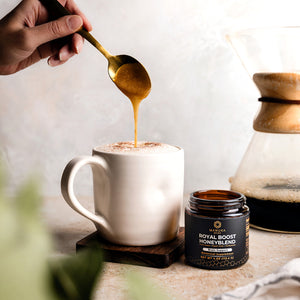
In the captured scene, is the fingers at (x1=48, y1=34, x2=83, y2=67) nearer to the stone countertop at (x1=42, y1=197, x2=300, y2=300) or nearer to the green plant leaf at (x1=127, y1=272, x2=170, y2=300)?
the stone countertop at (x1=42, y1=197, x2=300, y2=300)

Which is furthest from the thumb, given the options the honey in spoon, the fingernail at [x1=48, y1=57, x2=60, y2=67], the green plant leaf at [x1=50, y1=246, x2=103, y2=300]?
the green plant leaf at [x1=50, y1=246, x2=103, y2=300]

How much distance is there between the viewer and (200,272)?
0.56m

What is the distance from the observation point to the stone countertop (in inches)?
20.2

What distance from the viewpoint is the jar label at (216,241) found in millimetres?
551

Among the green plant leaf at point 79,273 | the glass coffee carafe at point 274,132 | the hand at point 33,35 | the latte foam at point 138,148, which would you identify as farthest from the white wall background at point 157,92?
the green plant leaf at point 79,273

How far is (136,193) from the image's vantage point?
58 cm

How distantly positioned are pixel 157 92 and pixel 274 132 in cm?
47

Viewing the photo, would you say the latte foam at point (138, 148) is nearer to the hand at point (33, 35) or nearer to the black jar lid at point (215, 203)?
the black jar lid at point (215, 203)

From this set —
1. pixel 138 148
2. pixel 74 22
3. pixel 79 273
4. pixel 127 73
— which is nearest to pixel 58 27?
pixel 74 22

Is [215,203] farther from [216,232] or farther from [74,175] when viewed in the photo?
[74,175]

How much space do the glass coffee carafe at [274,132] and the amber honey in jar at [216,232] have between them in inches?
6.2

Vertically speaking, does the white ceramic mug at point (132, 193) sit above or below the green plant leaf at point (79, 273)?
below

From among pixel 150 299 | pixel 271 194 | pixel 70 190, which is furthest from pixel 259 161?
pixel 150 299

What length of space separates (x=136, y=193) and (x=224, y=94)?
2.06ft
